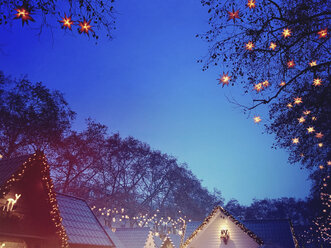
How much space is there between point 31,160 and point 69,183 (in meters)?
21.3

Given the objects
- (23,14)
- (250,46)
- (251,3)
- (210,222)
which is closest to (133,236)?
(210,222)

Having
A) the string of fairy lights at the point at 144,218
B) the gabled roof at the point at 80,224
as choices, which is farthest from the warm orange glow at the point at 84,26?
the string of fairy lights at the point at 144,218

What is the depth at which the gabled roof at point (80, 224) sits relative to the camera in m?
10.9

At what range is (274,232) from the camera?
21188 millimetres

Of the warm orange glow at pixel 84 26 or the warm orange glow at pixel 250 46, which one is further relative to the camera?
the warm orange glow at pixel 250 46

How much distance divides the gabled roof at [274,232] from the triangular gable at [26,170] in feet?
56.3

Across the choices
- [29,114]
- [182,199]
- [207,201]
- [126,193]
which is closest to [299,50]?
[29,114]

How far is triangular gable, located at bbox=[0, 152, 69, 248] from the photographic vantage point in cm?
800

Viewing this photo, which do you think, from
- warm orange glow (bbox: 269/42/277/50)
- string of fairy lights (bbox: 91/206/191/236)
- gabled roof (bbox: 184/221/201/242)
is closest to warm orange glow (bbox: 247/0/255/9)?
warm orange glow (bbox: 269/42/277/50)

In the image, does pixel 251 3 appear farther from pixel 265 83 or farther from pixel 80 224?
pixel 80 224

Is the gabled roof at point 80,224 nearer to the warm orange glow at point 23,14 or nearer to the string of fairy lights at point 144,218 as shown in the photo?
the string of fairy lights at point 144,218

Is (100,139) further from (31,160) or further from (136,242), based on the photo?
(31,160)

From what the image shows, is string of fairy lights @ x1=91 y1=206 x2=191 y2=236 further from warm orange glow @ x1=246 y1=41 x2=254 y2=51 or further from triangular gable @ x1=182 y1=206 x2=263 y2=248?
warm orange glow @ x1=246 y1=41 x2=254 y2=51

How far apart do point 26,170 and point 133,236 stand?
2300cm
